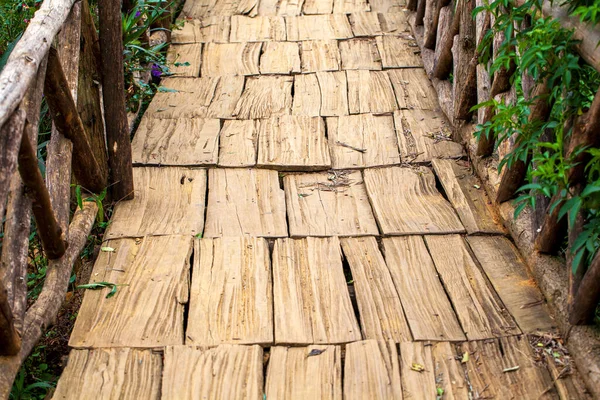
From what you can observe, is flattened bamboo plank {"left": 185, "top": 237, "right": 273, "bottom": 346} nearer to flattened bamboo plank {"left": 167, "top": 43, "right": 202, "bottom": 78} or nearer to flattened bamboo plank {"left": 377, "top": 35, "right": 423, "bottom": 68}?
flattened bamboo plank {"left": 167, "top": 43, "right": 202, "bottom": 78}

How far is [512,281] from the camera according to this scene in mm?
3279

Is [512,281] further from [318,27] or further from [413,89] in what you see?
[318,27]

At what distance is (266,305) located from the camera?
314 centimetres

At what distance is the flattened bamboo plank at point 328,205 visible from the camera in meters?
3.70

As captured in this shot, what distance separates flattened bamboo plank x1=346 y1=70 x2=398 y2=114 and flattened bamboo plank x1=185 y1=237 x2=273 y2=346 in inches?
68.1

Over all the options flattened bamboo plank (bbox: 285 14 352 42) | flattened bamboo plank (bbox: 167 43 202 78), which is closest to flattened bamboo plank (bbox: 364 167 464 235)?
flattened bamboo plank (bbox: 167 43 202 78)

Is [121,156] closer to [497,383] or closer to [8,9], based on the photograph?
[8,9]

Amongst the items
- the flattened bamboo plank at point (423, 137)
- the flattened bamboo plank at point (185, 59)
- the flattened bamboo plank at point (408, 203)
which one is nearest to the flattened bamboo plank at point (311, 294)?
the flattened bamboo plank at point (408, 203)

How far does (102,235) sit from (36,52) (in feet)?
3.83

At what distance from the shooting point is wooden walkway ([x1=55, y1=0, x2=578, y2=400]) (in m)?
2.79

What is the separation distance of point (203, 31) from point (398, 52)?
1.67 meters

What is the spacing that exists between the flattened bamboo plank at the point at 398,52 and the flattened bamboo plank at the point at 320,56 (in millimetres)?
353

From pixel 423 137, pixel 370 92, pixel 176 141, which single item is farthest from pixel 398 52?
pixel 176 141

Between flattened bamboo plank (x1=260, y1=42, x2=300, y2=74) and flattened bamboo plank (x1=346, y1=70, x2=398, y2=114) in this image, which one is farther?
flattened bamboo plank (x1=260, y1=42, x2=300, y2=74)
